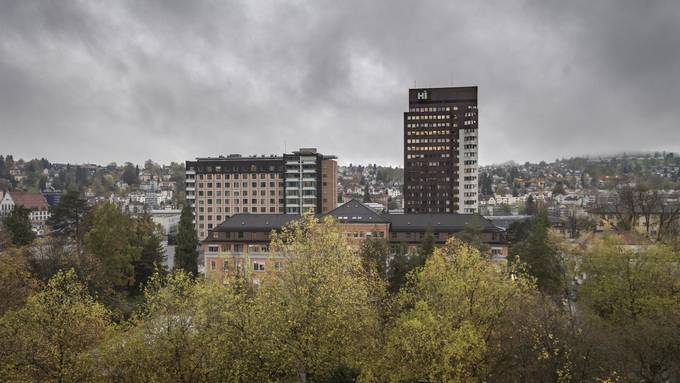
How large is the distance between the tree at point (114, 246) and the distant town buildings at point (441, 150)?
2783 inches

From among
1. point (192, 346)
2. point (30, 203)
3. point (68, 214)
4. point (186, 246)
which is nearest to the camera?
point (192, 346)

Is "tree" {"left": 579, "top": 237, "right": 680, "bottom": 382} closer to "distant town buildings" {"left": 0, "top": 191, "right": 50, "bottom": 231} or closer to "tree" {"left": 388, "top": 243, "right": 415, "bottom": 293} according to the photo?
"tree" {"left": 388, "top": 243, "right": 415, "bottom": 293}

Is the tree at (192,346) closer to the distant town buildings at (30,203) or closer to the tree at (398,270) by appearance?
the tree at (398,270)

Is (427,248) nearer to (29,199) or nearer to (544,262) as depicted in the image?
(544,262)

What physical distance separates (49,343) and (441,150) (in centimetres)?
10161

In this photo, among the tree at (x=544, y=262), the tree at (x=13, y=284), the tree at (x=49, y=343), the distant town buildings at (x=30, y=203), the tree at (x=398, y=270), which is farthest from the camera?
the distant town buildings at (x=30, y=203)

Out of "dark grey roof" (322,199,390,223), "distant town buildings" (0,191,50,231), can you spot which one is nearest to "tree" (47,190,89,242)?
"dark grey roof" (322,199,390,223)

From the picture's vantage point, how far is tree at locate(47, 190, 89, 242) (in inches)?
2876

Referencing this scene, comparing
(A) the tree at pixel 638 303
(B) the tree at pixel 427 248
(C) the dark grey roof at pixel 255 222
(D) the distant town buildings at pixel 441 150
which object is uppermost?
(D) the distant town buildings at pixel 441 150

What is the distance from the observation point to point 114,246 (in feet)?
182

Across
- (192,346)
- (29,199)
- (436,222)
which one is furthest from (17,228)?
(29,199)

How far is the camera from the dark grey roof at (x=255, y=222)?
65438 mm

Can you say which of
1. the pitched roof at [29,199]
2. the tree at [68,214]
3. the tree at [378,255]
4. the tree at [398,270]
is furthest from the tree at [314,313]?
the pitched roof at [29,199]


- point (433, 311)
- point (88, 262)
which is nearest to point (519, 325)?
point (433, 311)
